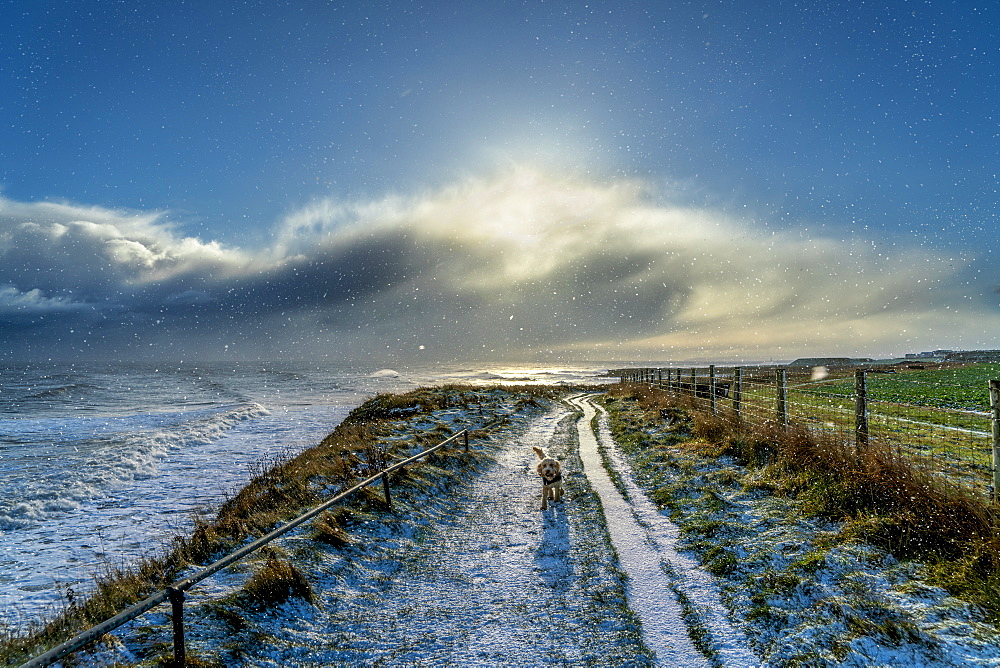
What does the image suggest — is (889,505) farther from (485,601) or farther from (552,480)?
(485,601)

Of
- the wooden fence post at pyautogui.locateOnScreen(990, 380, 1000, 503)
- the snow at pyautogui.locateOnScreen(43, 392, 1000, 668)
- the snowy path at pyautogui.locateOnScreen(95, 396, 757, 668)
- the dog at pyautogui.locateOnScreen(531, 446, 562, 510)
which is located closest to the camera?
the snow at pyautogui.locateOnScreen(43, 392, 1000, 668)

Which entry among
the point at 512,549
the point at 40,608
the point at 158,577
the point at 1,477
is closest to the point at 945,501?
the point at 512,549

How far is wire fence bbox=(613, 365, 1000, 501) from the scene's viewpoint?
704 cm

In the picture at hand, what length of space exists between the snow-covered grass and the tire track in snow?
7.6 inches

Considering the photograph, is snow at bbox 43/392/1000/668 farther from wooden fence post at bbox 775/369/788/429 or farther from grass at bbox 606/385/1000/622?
wooden fence post at bbox 775/369/788/429

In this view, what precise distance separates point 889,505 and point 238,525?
995 centimetres

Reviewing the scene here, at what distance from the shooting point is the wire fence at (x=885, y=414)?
7.04 meters

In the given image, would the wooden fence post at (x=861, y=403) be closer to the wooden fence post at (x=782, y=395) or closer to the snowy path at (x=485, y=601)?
the wooden fence post at (x=782, y=395)

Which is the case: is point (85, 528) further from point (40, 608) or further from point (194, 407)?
point (194, 407)

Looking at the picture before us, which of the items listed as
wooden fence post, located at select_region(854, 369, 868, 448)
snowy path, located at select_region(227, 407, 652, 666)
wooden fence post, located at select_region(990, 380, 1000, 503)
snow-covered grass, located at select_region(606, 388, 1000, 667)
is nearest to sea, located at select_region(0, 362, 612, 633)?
snowy path, located at select_region(227, 407, 652, 666)

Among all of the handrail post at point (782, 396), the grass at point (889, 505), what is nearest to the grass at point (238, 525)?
the grass at point (889, 505)

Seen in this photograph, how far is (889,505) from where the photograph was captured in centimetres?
645

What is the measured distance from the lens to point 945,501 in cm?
584

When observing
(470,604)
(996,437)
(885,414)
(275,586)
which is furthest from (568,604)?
(885,414)
